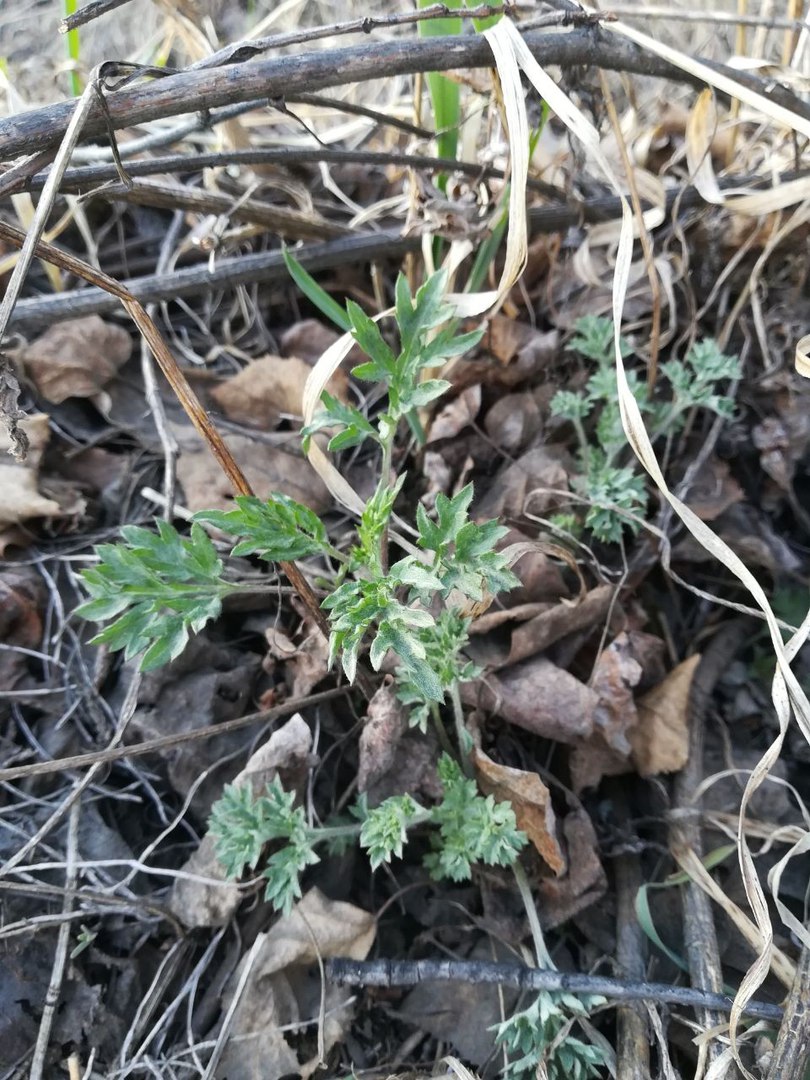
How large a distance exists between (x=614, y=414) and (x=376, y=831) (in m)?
1.20

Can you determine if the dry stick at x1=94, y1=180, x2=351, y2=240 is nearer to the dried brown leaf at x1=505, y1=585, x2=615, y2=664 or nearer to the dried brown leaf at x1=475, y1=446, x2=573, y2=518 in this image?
the dried brown leaf at x1=475, y1=446, x2=573, y2=518

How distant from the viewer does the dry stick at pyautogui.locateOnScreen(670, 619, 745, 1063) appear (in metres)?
1.57

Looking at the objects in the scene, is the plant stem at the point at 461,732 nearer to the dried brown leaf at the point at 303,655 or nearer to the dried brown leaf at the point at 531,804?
the dried brown leaf at the point at 531,804

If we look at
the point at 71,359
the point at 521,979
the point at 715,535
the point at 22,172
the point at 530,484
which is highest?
the point at 22,172

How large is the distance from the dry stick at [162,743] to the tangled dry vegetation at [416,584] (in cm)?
1

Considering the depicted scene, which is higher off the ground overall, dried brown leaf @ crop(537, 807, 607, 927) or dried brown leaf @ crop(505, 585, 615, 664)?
dried brown leaf @ crop(505, 585, 615, 664)

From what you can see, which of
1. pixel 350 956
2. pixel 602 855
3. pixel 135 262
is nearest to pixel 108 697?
pixel 350 956

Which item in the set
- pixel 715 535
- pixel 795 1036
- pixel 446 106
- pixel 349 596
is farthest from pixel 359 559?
pixel 446 106

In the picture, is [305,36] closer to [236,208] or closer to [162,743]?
[236,208]

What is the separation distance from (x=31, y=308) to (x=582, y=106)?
167 centimetres

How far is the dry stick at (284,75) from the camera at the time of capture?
139cm

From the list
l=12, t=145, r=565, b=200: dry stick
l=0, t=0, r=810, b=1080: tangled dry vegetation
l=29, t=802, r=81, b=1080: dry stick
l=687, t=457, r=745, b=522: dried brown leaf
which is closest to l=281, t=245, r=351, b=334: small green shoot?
l=0, t=0, r=810, b=1080: tangled dry vegetation

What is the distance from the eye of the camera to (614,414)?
1.96 m

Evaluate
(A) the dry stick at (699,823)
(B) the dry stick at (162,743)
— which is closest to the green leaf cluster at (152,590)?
(B) the dry stick at (162,743)
